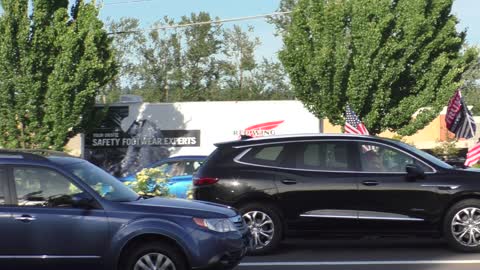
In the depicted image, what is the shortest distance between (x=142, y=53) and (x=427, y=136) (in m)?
34.3

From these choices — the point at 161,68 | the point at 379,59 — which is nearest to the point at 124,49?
the point at 161,68

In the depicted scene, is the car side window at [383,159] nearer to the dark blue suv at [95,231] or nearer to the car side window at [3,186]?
the dark blue suv at [95,231]

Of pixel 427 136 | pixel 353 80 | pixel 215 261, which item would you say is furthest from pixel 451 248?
pixel 427 136

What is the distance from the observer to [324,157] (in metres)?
10.0

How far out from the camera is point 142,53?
6406 cm

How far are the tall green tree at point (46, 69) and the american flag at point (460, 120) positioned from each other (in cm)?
1308

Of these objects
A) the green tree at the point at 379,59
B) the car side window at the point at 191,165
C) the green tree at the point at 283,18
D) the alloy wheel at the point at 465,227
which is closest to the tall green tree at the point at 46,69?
the green tree at the point at 379,59

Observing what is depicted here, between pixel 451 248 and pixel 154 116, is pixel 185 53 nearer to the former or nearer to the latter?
pixel 154 116

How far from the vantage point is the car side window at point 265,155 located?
33.2 feet

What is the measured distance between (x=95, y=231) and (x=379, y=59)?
18.7 metres

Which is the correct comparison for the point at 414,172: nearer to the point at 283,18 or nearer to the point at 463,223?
the point at 463,223

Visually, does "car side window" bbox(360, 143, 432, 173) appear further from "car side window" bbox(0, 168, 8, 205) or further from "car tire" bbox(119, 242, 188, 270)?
"car side window" bbox(0, 168, 8, 205)

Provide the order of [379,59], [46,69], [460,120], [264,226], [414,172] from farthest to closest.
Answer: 1. [46,69]
2. [379,59]
3. [460,120]
4. [264,226]
5. [414,172]

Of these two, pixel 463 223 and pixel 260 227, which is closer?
pixel 463 223
